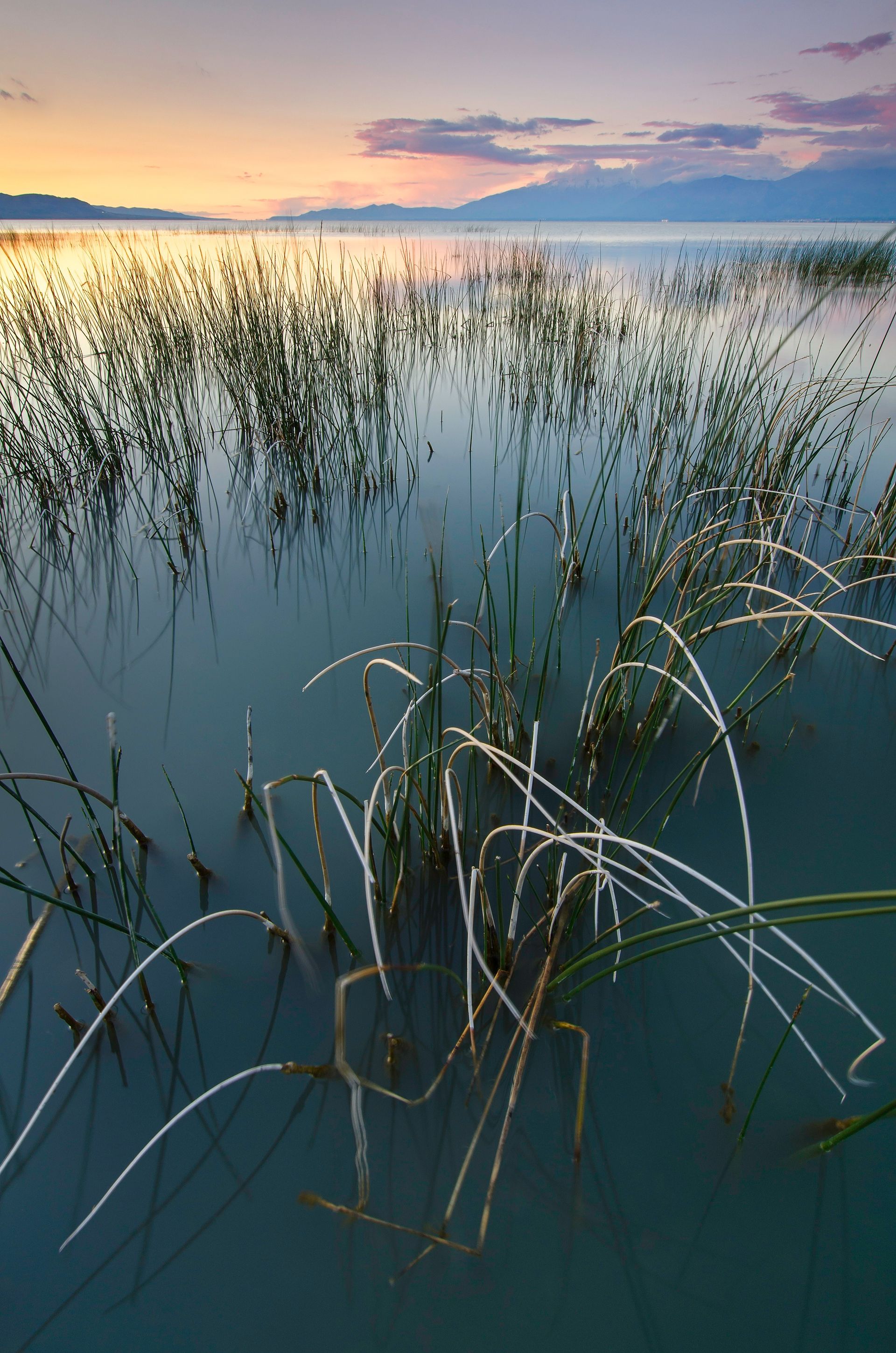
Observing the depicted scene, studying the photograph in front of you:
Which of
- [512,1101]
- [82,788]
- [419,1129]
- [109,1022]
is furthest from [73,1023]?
[512,1101]

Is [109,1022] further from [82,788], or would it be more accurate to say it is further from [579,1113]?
[579,1113]

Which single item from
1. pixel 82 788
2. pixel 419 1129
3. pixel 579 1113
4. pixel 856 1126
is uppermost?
pixel 82 788

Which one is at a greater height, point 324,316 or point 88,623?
point 324,316

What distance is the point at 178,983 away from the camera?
1013 mm

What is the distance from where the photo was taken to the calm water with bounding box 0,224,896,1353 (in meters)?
0.72

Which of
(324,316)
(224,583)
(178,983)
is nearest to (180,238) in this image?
(324,316)

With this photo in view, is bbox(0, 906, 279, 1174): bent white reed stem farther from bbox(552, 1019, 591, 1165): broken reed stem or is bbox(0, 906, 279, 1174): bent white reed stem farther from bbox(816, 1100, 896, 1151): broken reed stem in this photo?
bbox(816, 1100, 896, 1151): broken reed stem

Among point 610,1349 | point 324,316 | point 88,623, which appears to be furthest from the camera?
point 324,316

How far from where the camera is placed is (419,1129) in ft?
2.78

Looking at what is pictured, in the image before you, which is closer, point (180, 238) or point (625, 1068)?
point (625, 1068)

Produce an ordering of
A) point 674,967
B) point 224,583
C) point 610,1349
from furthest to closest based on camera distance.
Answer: point 224,583 → point 674,967 → point 610,1349

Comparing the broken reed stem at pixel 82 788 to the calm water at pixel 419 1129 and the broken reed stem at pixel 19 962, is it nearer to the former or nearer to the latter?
the calm water at pixel 419 1129

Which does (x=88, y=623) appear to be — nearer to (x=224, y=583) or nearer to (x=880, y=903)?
(x=224, y=583)

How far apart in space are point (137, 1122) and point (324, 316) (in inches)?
146
